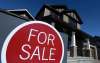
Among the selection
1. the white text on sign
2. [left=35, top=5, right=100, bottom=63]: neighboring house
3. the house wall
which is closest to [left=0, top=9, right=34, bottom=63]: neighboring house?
the house wall

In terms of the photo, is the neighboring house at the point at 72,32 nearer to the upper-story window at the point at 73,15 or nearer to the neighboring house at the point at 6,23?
the upper-story window at the point at 73,15

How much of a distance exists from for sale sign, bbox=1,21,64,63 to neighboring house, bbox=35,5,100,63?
11.3m

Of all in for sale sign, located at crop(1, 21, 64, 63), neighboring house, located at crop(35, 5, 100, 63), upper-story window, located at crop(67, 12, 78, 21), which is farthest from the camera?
upper-story window, located at crop(67, 12, 78, 21)

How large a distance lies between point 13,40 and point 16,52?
0.10 m

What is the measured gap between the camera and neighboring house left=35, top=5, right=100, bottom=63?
1512 centimetres

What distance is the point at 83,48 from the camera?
63.0ft

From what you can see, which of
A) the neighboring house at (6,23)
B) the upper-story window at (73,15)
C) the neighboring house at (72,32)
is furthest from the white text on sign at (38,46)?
the upper-story window at (73,15)

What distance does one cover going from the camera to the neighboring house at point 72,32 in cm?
1512

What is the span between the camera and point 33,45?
4.96 feet

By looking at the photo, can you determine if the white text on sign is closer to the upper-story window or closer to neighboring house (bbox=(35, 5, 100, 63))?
neighboring house (bbox=(35, 5, 100, 63))

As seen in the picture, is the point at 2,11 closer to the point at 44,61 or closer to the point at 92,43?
the point at 44,61

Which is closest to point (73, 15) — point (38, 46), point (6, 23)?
point (38, 46)

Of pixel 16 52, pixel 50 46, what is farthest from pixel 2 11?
pixel 50 46

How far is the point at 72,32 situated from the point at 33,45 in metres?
14.9
